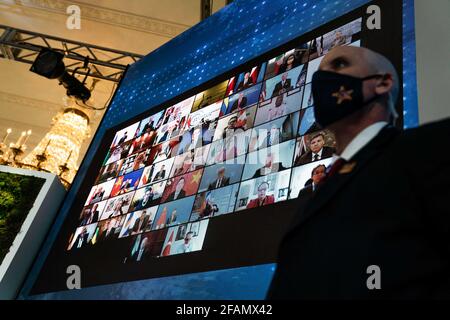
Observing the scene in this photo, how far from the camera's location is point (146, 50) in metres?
8.02

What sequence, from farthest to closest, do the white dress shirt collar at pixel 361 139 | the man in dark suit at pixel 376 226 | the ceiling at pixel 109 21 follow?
the ceiling at pixel 109 21, the white dress shirt collar at pixel 361 139, the man in dark suit at pixel 376 226

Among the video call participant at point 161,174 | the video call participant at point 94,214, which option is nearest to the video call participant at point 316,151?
the video call participant at point 161,174

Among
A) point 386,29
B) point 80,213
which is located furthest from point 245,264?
point 80,213

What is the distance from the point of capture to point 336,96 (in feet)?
4.30

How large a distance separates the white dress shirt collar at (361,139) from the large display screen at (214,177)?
743mm

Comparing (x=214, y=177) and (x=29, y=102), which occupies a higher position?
(x=29, y=102)

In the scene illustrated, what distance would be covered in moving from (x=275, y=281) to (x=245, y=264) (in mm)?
946

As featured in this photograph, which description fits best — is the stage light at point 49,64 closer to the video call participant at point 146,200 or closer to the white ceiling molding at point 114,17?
the white ceiling molding at point 114,17

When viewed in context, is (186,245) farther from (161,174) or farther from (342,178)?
(342,178)

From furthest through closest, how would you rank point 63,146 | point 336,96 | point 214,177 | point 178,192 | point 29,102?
1. point 29,102
2. point 63,146
3. point 178,192
4. point 214,177
5. point 336,96

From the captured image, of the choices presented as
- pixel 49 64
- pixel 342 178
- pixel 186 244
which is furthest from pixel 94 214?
pixel 49 64

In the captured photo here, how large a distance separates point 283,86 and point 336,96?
4.22 feet

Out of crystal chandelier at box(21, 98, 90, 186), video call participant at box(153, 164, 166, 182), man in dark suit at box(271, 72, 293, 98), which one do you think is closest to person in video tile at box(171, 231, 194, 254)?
video call participant at box(153, 164, 166, 182)

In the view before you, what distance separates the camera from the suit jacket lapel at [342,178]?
3.53ft
